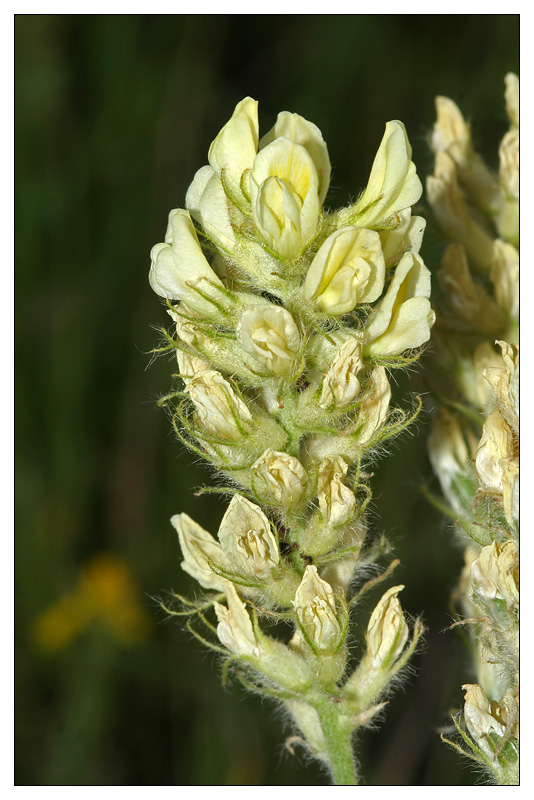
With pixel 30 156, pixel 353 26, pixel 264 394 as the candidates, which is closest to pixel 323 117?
pixel 353 26

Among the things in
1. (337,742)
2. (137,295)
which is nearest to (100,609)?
(137,295)

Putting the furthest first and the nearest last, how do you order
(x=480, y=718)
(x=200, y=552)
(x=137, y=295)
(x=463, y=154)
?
1. (x=137, y=295)
2. (x=463, y=154)
3. (x=200, y=552)
4. (x=480, y=718)

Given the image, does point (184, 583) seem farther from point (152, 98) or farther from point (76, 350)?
point (152, 98)

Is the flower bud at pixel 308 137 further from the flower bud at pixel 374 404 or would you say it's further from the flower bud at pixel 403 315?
the flower bud at pixel 374 404

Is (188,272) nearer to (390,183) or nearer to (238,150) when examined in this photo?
(238,150)

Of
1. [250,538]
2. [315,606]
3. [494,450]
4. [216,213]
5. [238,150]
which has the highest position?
[238,150]
